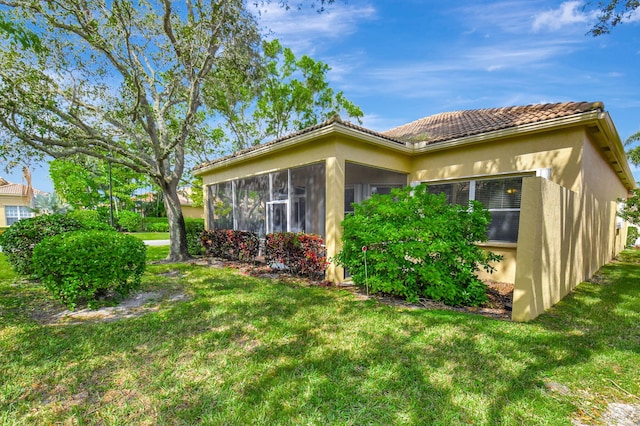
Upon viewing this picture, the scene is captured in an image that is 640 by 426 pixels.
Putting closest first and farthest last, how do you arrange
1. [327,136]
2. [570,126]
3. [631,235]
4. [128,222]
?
[570,126], [327,136], [631,235], [128,222]

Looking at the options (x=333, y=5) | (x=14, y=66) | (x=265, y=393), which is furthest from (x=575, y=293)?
(x=14, y=66)

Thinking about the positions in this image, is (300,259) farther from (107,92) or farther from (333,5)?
(107,92)

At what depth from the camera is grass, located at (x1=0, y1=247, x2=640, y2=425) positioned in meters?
2.27

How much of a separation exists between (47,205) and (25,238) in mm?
22395

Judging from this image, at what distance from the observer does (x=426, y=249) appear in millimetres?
4918

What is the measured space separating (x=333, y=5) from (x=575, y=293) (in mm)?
8578

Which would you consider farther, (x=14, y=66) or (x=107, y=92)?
(x=107, y=92)

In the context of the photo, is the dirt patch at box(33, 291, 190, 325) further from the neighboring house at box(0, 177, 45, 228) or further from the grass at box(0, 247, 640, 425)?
the neighboring house at box(0, 177, 45, 228)

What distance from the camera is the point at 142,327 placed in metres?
3.98

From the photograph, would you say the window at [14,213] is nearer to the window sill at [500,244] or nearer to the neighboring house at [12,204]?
the neighboring house at [12,204]

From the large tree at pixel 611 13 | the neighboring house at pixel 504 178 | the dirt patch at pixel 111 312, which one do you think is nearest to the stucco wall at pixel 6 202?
the neighboring house at pixel 504 178

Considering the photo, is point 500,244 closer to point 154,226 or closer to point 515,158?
point 515,158

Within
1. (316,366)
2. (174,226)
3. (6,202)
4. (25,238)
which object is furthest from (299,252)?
(6,202)

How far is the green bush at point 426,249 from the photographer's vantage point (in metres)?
4.95
